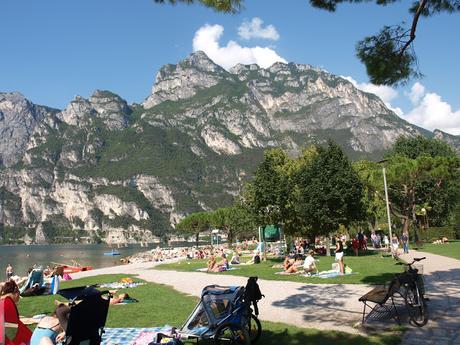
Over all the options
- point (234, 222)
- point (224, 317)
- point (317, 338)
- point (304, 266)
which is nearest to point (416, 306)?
point (317, 338)

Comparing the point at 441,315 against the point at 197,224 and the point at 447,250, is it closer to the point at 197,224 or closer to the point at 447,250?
the point at 447,250

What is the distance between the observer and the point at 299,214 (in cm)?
2898

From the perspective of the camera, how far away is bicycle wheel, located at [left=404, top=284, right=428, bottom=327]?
25.0ft

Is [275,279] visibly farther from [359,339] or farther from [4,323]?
[4,323]

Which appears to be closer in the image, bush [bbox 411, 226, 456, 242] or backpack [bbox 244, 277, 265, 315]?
backpack [bbox 244, 277, 265, 315]

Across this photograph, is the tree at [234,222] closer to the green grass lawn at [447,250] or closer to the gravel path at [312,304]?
the green grass lawn at [447,250]

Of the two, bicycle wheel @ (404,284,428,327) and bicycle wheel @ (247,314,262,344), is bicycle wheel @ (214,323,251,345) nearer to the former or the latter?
bicycle wheel @ (247,314,262,344)

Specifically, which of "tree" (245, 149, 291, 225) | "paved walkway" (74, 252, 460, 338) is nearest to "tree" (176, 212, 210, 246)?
"tree" (245, 149, 291, 225)

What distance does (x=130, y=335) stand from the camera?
793 cm

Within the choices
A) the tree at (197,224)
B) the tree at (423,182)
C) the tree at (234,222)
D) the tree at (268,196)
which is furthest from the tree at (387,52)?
the tree at (197,224)

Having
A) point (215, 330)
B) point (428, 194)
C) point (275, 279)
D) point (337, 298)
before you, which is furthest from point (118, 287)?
point (428, 194)

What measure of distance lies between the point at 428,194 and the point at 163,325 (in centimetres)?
3882

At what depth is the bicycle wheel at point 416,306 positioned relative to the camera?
7.63m

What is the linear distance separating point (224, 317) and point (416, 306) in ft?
12.1
